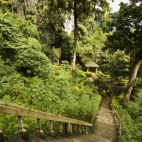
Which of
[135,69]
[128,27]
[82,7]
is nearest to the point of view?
[128,27]

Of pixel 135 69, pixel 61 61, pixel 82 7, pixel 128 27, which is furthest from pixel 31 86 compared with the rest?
pixel 82 7

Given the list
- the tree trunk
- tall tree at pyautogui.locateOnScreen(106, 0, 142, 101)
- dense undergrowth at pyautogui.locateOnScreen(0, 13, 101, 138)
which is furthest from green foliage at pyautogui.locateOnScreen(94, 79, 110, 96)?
dense undergrowth at pyautogui.locateOnScreen(0, 13, 101, 138)

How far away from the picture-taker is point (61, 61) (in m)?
12.9

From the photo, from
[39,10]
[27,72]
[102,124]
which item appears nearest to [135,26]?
[102,124]

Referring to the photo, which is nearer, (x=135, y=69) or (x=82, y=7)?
(x=135, y=69)

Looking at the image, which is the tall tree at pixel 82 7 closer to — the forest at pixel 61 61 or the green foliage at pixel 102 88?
the forest at pixel 61 61

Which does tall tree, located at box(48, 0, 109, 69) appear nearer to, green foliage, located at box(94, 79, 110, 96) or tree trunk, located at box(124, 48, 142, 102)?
tree trunk, located at box(124, 48, 142, 102)

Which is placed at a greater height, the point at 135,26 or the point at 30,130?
the point at 135,26

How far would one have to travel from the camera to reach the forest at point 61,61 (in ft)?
14.4

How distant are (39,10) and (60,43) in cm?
555

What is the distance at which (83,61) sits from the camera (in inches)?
982

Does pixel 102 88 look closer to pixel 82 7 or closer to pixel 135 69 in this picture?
pixel 135 69

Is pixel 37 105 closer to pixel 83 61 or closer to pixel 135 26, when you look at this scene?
pixel 135 26

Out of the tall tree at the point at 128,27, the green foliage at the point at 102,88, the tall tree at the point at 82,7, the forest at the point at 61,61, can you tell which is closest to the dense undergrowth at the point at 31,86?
the forest at the point at 61,61
